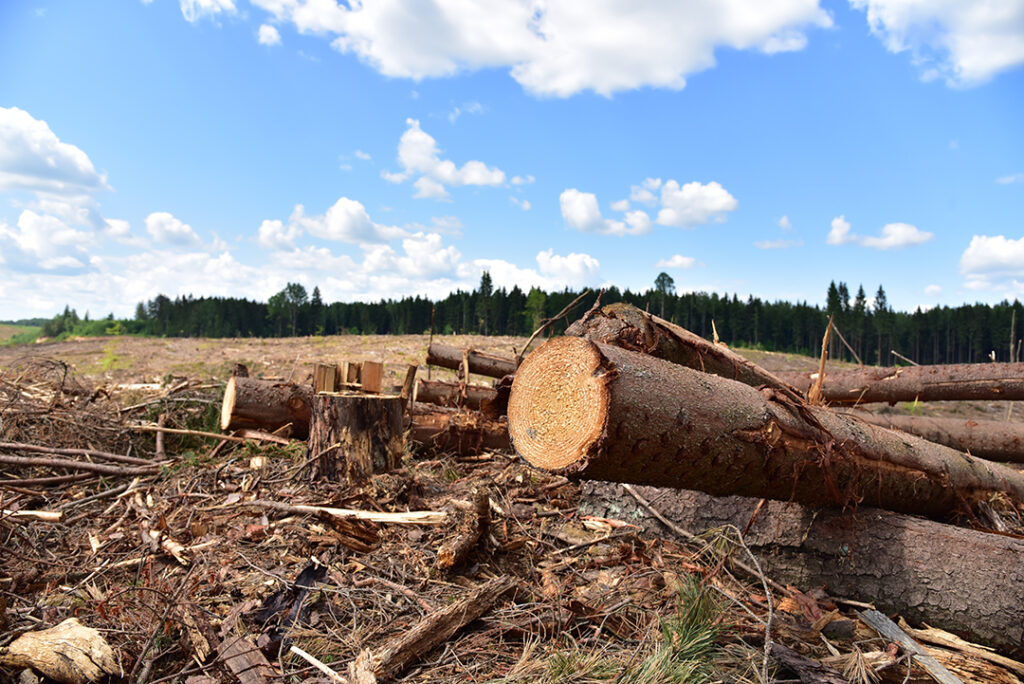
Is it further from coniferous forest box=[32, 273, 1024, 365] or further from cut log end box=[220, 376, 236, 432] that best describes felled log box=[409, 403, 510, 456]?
coniferous forest box=[32, 273, 1024, 365]

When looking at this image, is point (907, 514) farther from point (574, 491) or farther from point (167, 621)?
point (167, 621)

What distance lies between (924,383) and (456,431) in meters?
5.64

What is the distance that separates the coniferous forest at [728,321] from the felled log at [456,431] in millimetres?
38666

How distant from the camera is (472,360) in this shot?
7148mm

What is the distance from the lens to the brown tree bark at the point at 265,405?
271 inches

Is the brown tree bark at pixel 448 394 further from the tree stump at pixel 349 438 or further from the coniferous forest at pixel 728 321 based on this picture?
the coniferous forest at pixel 728 321

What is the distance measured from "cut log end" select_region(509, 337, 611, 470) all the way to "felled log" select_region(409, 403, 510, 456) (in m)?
4.25

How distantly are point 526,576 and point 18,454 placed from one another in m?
6.28

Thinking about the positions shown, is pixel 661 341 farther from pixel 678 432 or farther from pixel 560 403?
pixel 560 403

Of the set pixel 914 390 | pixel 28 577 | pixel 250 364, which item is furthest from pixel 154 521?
pixel 250 364

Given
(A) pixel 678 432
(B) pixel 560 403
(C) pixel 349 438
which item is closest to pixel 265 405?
(C) pixel 349 438

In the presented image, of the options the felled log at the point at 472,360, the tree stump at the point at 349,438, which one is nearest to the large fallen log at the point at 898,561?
the tree stump at the point at 349,438

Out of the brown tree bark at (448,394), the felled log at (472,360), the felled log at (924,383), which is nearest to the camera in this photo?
the felled log at (924,383)

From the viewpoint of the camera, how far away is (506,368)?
732 centimetres
